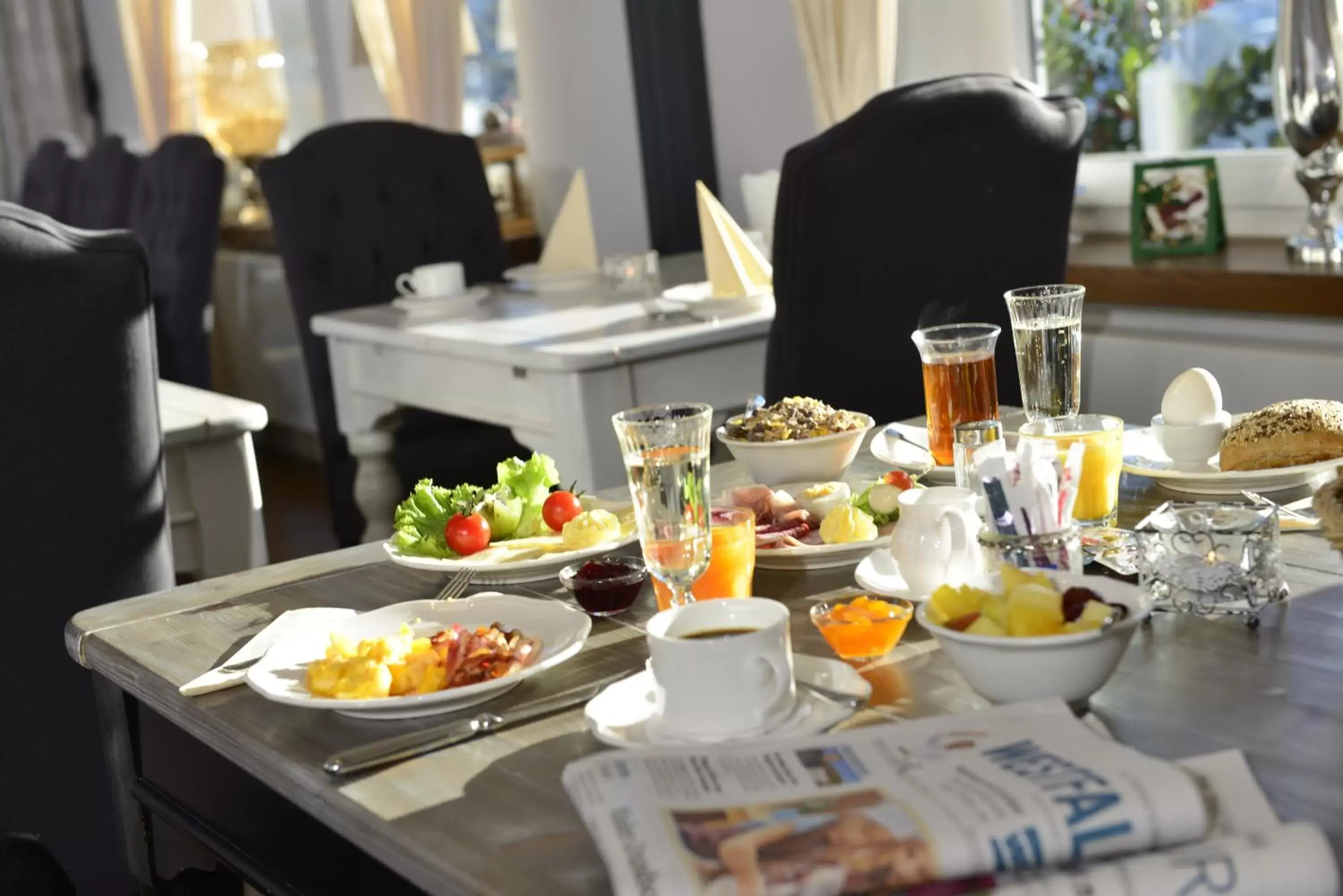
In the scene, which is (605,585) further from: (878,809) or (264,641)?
(878,809)

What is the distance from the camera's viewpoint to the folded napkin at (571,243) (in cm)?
304

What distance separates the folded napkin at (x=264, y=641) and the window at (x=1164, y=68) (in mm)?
2106

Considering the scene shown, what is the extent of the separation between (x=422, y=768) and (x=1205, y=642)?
0.49 metres

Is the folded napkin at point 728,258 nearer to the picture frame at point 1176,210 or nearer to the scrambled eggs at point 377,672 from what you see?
the picture frame at point 1176,210

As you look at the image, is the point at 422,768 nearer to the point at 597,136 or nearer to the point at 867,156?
the point at 867,156

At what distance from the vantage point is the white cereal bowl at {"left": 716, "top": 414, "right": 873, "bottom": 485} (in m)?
1.46

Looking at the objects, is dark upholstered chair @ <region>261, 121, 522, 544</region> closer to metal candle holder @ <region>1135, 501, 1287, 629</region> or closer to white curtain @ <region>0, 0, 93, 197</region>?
metal candle holder @ <region>1135, 501, 1287, 629</region>

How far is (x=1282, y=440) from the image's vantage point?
4.28ft

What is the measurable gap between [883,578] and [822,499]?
20cm

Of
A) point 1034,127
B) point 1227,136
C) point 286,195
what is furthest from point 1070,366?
point 286,195

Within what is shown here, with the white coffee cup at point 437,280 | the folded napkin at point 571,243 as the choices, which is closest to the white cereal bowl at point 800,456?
the white coffee cup at point 437,280

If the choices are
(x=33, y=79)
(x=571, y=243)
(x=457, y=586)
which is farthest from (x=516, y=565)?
(x=33, y=79)

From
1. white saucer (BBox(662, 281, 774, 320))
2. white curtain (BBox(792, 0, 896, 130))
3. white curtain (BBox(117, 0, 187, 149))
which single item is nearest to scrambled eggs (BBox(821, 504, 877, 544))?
white saucer (BBox(662, 281, 774, 320))

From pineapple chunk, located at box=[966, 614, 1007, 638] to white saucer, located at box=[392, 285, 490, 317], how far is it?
1981mm
